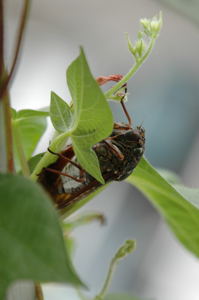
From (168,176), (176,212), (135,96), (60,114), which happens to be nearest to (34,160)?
(60,114)

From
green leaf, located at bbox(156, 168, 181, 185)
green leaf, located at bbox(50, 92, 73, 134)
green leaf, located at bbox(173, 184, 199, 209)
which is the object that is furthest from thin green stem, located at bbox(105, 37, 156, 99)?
green leaf, located at bbox(156, 168, 181, 185)

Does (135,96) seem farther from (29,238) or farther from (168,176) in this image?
(29,238)

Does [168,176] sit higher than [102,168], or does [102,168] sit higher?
[102,168]

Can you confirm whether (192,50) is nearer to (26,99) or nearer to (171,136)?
(171,136)

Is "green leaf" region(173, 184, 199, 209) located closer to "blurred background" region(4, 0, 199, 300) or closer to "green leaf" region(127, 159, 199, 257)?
"green leaf" region(127, 159, 199, 257)

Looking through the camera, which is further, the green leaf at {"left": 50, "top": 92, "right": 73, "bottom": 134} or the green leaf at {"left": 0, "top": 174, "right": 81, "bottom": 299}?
the green leaf at {"left": 50, "top": 92, "right": 73, "bottom": 134}
